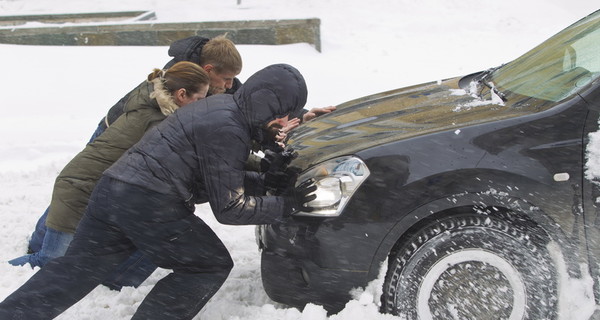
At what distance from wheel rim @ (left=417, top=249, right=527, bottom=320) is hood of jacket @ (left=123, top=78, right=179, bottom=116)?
5.40 ft

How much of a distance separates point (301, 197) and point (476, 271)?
2.88 feet

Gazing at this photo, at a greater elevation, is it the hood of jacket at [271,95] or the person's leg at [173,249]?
the hood of jacket at [271,95]

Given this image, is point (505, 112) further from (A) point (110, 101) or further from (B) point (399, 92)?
(A) point (110, 101)

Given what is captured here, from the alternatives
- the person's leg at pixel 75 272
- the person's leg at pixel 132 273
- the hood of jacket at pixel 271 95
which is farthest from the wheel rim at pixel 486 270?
the person's leg at pixel 132 273

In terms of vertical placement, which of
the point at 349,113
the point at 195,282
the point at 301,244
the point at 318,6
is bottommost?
the point at 195,282

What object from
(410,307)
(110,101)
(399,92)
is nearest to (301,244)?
(410,307)

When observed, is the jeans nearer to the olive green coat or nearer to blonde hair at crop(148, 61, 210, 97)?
the olive green coat

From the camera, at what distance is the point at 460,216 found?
9.15 feet

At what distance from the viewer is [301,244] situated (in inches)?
115

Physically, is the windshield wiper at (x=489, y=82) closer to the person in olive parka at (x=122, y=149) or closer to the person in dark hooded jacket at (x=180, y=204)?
the person in dark hooded jacket at (x=180, y=204)

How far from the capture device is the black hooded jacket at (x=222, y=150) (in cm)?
282

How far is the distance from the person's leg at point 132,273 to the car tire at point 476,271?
5.37 feet

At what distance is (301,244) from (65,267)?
118 cm

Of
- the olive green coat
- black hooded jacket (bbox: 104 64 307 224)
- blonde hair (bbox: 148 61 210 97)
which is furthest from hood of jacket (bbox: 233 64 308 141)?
the olive green coat
